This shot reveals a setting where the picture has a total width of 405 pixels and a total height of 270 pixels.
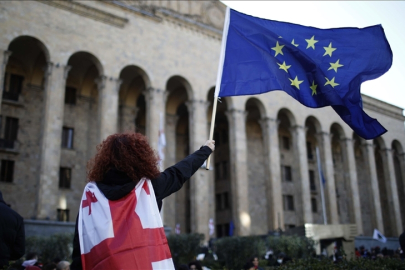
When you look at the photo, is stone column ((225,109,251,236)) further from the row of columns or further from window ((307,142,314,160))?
window ((307,142,314,160))

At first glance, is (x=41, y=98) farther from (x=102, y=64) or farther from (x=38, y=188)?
(x=38, y=188)

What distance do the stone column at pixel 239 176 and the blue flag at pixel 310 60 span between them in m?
22.0

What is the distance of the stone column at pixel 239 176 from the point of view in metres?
29.3

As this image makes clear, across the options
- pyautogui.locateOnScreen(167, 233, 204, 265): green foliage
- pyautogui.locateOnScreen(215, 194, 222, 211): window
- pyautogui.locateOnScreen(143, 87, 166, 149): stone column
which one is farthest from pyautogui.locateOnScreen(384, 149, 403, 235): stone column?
pyautogui.locateOnScreen(167, 233, 204, 265): green foliage

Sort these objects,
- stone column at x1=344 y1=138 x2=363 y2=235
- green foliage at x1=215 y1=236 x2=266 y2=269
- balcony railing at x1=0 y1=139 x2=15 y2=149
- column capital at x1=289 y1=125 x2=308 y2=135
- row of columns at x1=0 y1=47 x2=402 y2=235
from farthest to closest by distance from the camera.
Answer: stone column at x1=344 y1=138 x2=363 y2=235
column capital at x1=289 y1=125 x2=308 y2=135
balcony railing at x1=0 y1=139 x2=15 y2=149
row of columns at x1=0 y1=47 x2=402 y2=235
green foliage at x1=215 y1=236 x2=266 y2=269

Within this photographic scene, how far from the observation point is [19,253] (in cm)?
473

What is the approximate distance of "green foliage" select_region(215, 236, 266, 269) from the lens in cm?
1936

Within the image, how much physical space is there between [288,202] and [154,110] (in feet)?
58.8

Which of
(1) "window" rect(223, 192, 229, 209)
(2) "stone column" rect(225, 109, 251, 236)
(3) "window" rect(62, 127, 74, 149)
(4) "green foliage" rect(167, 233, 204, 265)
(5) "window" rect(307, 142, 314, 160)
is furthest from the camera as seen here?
(5) "window" rect(307, 142, 314, 160)

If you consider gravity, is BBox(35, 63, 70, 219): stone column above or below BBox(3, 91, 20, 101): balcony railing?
below

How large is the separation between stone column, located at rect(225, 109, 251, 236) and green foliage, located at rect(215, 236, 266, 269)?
8950 millimetres

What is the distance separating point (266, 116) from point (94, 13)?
1533 centimetres

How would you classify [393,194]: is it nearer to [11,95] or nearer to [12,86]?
[11,95]

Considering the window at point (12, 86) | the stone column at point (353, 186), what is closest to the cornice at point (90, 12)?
the window at point (12, 86)
